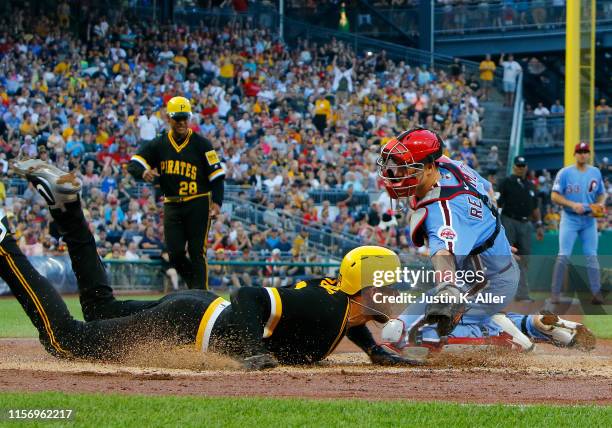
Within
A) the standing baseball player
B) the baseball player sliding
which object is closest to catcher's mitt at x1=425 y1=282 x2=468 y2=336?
the baseball player sliding

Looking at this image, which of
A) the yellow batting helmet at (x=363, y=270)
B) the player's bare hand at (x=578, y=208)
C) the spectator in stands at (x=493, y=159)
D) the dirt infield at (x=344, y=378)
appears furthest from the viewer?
the spectator in stands at (x=493, y=159)

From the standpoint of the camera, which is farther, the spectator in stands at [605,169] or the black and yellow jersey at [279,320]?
the spectator in stands at [605,169]

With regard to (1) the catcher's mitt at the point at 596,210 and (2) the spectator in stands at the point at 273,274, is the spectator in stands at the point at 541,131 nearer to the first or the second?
(2) the spectator in stands at the point at 273,274

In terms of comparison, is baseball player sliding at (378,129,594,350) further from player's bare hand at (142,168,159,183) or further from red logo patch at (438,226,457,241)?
player's bare hand at (142,168,159,183)

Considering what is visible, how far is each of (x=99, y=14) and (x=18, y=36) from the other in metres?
3.04

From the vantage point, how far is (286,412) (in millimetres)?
5750

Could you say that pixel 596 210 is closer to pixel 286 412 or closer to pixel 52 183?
pixel 52 183

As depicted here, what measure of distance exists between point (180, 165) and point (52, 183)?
143 inches

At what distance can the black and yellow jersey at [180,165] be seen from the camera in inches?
460

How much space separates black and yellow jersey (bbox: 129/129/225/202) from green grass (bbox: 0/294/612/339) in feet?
6.89

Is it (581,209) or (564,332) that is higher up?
(581,209)

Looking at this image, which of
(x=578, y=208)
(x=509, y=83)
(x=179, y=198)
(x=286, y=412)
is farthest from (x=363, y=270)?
(x=509, y=83)

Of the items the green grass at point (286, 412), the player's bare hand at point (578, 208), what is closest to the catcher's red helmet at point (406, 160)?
the green grass at point (286, 412)

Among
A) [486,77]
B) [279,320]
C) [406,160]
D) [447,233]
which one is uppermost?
[486,77]
